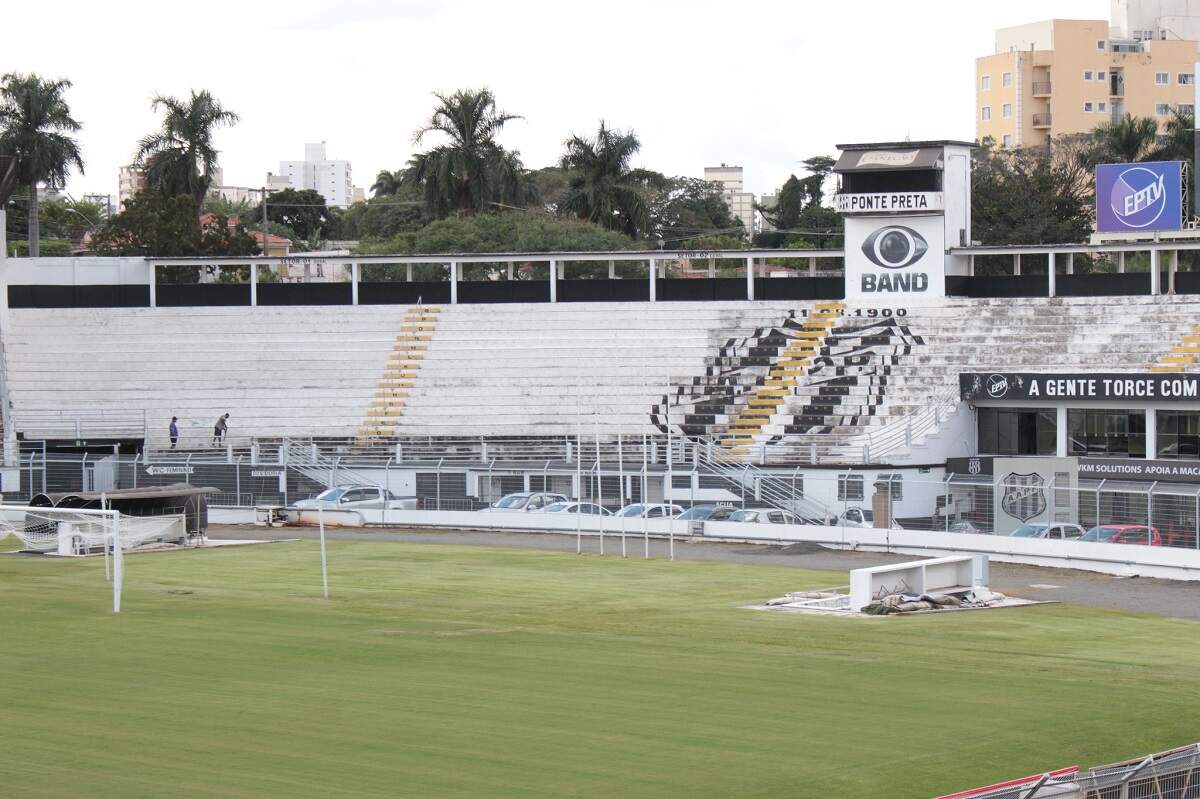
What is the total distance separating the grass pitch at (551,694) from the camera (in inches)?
637

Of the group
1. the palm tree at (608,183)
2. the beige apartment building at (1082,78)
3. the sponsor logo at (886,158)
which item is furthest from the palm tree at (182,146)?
the beige apartment building at (1082,78)

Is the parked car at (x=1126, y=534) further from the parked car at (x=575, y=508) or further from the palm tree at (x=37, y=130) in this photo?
the palm tree at (x=37, y=130)

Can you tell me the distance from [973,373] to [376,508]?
66.1 ft

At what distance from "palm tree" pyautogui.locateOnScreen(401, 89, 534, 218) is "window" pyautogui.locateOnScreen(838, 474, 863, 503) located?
4694 cm

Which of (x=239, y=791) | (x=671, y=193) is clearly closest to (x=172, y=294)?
(x=239, y=791)

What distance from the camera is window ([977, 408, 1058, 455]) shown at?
5453 centimetres

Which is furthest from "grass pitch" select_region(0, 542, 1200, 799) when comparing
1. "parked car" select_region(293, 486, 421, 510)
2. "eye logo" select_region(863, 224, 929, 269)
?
"eye logo" select_region(863, 224, 929, 269)

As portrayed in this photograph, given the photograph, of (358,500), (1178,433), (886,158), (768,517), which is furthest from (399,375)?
(1178,433)

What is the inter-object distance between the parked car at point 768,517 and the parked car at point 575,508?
3.96 meters

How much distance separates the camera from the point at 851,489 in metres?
44.2

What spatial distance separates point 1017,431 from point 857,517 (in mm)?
13672

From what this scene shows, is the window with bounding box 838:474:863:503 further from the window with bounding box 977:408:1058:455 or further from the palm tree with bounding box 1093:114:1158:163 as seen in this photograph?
the palm tree with bounding box 1093:114:1158:163

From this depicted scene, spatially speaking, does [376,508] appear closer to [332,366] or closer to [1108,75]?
[332,366]

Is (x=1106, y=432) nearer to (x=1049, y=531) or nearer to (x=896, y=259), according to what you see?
(x=896, y=259)
